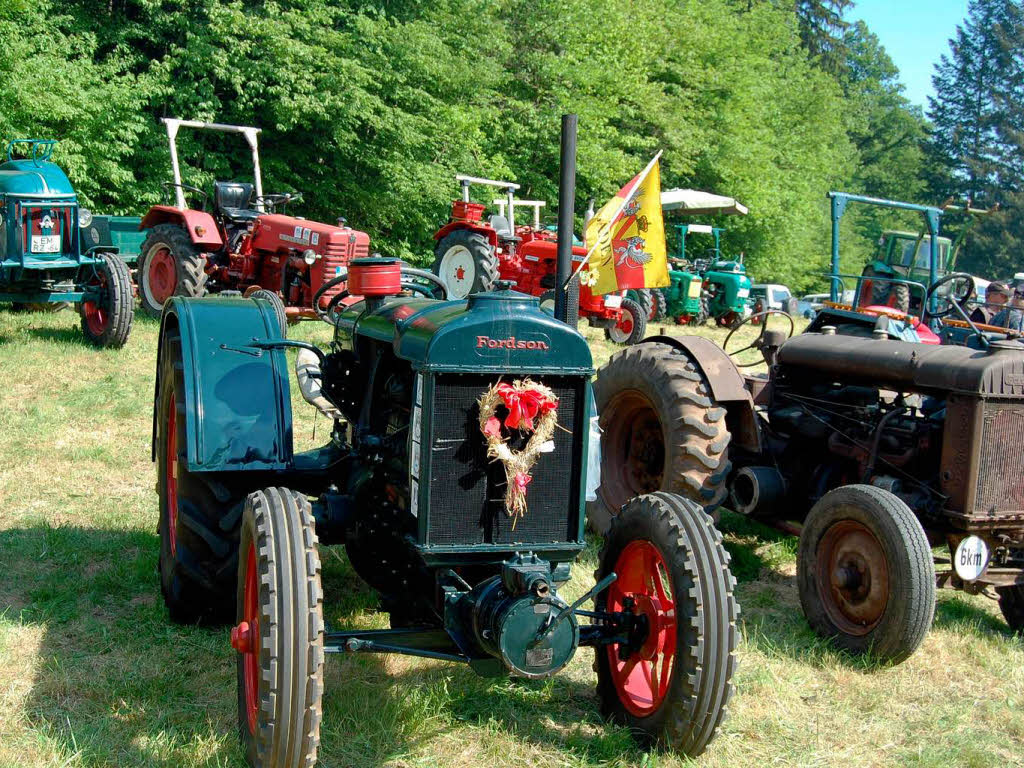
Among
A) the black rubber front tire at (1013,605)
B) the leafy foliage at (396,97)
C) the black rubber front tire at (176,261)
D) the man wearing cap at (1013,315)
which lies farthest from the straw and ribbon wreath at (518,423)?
the leafy foliage at (396,97)

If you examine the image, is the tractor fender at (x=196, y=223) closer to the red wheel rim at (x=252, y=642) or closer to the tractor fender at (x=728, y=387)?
the tractor fender at (x=728, y=387)

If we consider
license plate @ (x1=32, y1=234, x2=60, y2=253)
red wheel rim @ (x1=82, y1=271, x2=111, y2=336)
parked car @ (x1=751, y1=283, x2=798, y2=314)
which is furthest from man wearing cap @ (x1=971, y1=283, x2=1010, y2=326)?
parked car @ (x1=751, y1=283, x2=798, y2=314)

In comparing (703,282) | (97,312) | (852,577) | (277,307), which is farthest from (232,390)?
(703,282)

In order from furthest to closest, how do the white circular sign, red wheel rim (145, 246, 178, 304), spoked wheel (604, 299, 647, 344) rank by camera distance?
spoked wheel (604, 299, 647, 344) → red wheel rim (145, 246, 178, 304) → the white circular sign

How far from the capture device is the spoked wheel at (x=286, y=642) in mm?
2625

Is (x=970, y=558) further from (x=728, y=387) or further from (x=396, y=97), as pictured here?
(x=396, y=97)

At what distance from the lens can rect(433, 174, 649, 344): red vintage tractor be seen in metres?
13.0

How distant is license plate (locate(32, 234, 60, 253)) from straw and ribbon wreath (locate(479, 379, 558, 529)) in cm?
786

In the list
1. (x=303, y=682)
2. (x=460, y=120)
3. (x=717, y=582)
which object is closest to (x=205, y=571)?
(x=303, y=682)

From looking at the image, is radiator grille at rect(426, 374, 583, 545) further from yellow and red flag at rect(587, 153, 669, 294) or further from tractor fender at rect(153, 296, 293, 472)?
yellow and red flag at rect(587, 153, 669, 294)

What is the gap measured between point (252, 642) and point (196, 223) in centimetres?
865

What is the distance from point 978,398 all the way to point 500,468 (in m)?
2.39

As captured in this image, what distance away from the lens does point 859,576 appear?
4293mm

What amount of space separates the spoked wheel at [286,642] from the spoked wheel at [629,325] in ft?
35.0
